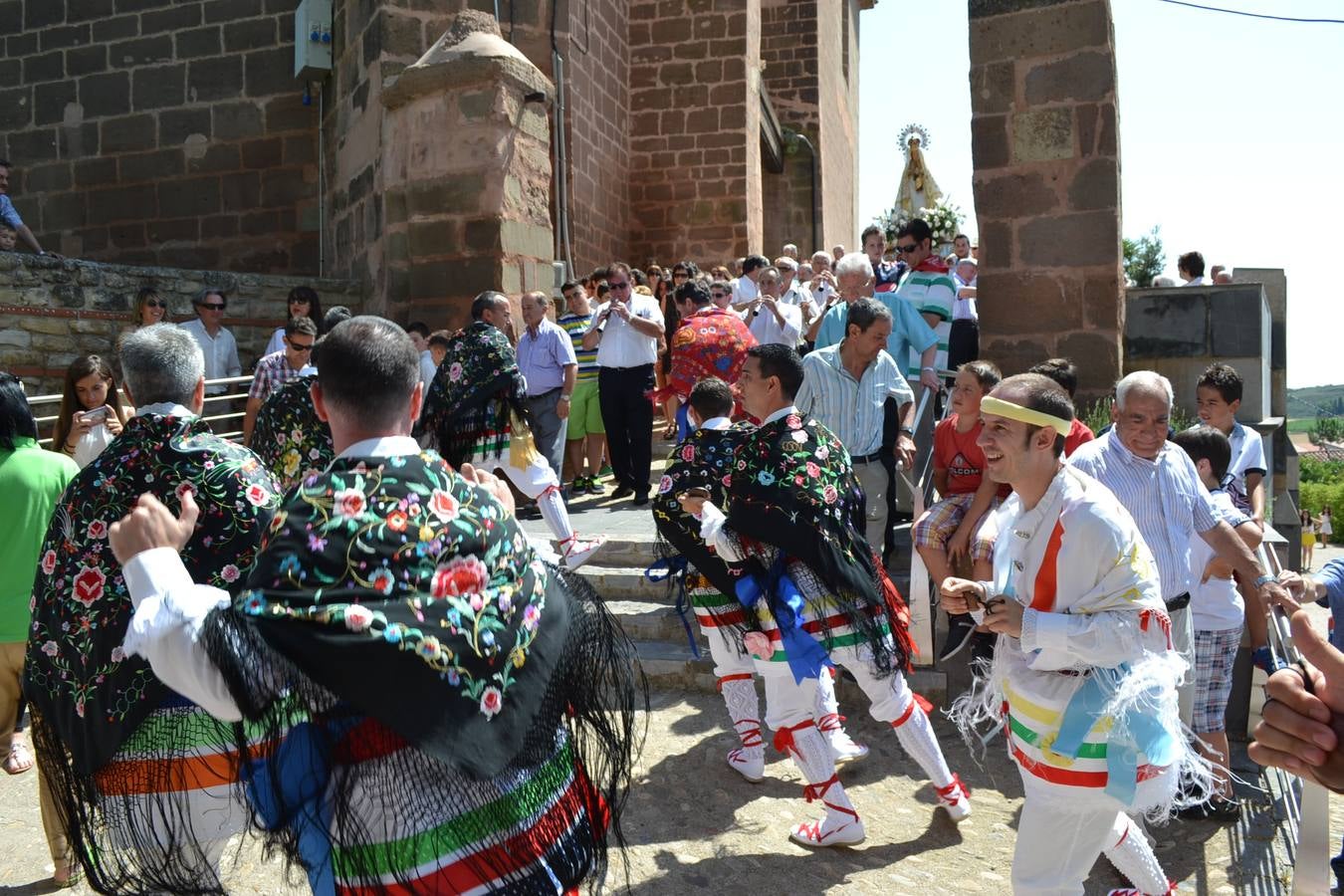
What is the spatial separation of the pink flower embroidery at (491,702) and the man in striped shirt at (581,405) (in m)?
7.31

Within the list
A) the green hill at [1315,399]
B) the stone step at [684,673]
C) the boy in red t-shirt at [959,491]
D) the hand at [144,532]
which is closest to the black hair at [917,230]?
the boy in red t-shirt at [959,491]

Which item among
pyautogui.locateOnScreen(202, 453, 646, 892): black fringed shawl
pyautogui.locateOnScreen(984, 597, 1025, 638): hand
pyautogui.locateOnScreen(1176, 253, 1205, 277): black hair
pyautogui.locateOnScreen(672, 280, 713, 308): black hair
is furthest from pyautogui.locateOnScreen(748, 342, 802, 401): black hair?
pyautogui.locateOnScreen(1176, 253, 1205, 277): black hair

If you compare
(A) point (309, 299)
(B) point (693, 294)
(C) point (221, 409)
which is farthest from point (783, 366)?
(C) point (221, 409)

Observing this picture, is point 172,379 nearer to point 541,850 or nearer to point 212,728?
point 212,728

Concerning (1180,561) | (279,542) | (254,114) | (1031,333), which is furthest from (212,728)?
(254,114)

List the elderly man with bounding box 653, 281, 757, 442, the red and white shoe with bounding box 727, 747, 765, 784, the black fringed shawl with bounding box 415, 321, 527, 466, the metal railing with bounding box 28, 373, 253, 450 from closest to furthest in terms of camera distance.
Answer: the red and white shoe with bounding box 727, 747, 765, 784
the black fringed shawl with bounding box 415, 321, 527, 466
the elderly man with bounding box 653, 281, 757, 442
the metal railing with bounding box 28, 373, 253, 450

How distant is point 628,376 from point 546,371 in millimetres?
701

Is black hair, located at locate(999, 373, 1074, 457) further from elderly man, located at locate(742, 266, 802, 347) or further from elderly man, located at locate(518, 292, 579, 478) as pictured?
elderly man, located at locate(742, 266, 802, 347)

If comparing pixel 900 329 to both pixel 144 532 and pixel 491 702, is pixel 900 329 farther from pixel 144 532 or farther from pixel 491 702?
pixel 144 532

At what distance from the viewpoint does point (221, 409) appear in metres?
8.93

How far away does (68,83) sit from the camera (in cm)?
1320

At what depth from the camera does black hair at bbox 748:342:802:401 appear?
14.5 ft

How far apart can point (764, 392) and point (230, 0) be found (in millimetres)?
10697

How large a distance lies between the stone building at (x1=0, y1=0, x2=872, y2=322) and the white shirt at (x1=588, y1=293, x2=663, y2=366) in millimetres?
1110
